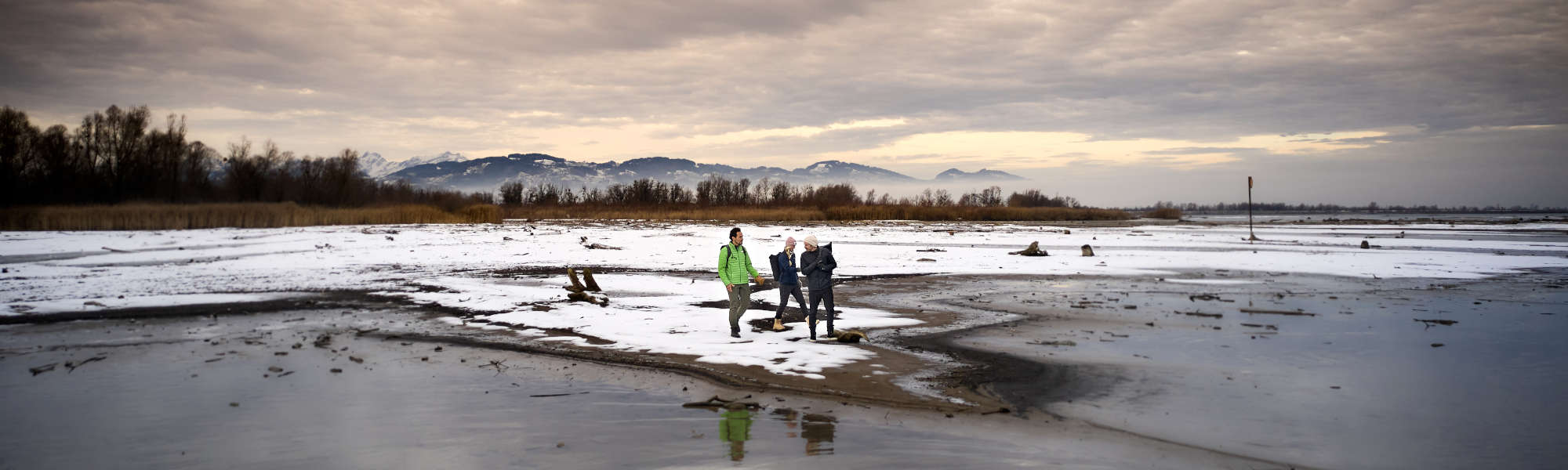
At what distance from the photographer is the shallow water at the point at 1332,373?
619 centimetres

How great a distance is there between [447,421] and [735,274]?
4640 millimetres

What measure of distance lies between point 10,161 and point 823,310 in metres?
52.9

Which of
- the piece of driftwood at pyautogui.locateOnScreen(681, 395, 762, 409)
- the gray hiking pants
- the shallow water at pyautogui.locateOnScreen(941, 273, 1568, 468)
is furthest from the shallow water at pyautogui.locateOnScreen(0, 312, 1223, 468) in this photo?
the gray hiking pants

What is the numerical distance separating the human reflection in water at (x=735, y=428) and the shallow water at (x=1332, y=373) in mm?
2782

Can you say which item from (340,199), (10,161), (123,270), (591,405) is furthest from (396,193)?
(591,405)

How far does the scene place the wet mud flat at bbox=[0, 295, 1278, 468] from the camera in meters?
5.80

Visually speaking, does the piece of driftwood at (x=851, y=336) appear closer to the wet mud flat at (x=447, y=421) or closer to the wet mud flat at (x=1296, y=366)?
the wet mud flat at (x=1296, y=366)

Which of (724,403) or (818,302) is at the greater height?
(818,302)

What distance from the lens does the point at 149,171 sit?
52.6 metres

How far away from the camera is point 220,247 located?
27.8 metres

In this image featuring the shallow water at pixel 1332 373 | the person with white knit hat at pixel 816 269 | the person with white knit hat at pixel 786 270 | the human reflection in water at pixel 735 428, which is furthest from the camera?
the person with white knit hat at pixel 786 270

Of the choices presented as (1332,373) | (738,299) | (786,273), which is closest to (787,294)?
(786,273)

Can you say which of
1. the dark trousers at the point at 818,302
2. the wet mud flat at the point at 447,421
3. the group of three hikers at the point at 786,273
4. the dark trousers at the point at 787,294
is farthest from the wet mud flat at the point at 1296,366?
the dark trousers at the point at 787,294

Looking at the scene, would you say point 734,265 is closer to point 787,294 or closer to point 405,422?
point 787,294
